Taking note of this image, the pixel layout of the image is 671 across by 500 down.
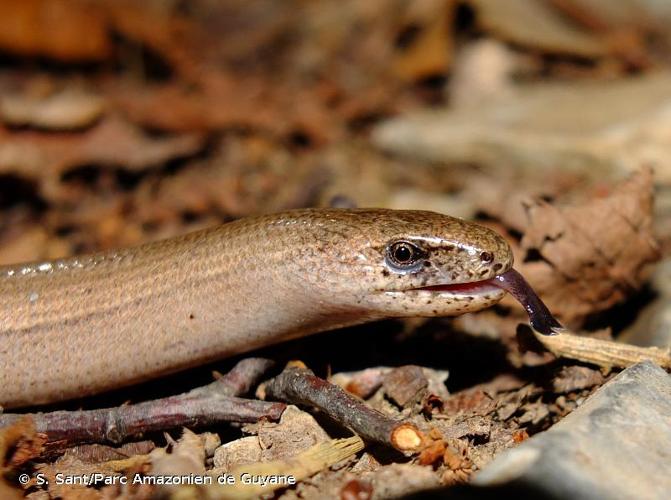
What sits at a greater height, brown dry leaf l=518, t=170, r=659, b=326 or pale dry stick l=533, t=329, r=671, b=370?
brown dry leaf l=518, t=170, r=659, b=326

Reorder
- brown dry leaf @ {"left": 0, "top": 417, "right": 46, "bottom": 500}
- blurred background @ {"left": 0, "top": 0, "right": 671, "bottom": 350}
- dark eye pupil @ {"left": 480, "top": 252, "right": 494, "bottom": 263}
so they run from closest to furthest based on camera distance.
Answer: brown dry leaf @ {"left": 0, "top": 417, "right": 46, "bottom": 500} < dark eye pupil @ {"left": 480, "top": 252, "right": 494, "bottom": 263} < blurred background @ {"left": 0, "top": 0, "right": 671, "bottom": 350}

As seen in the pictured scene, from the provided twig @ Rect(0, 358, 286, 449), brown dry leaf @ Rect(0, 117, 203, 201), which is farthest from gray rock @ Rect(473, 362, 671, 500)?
brown dry leaf @ Rect(0, 117, 203, 201)

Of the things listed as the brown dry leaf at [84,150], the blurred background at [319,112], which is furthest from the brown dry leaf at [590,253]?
the brown dry leaf at [84,150]

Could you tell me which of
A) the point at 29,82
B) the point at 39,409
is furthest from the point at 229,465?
the point at 29,82

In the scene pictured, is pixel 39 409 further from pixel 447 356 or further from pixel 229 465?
pixel 447 356

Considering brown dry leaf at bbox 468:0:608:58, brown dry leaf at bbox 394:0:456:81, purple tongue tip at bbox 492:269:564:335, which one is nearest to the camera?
purple tongue tip at bbox 492:269:564:335

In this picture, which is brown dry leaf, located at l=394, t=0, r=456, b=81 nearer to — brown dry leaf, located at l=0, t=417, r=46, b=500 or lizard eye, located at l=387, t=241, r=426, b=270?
lizard eye, located at l=387, t=241, r=426, b=270
